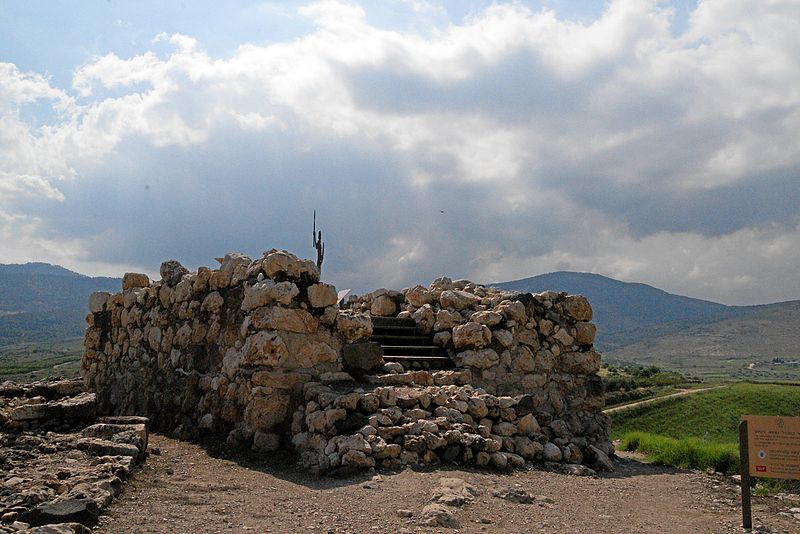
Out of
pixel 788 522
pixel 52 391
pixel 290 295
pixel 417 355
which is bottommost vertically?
pixel 788 522

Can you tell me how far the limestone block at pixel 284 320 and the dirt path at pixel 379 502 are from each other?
1.65 m

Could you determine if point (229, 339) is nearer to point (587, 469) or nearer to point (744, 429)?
point (587, 469)

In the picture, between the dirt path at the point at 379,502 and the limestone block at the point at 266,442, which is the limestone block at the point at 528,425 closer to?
the dirt path at the point at 379,502

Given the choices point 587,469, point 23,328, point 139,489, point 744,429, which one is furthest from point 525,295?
point 23,328

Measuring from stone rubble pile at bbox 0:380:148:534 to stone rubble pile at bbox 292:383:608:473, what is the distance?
2.01 m

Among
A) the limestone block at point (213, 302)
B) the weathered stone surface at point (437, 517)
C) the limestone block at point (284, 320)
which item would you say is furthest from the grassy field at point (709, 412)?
the weathered stone surface at point (437, 517)

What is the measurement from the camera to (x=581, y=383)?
Answer: 1029 centimetres

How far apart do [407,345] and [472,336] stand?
1212 millimetres

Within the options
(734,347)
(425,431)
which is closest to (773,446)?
(425,431)

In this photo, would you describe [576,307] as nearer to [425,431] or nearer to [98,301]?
[425,431]

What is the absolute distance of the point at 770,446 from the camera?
629cm

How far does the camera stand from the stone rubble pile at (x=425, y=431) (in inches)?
289

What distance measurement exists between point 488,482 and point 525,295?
4161mm

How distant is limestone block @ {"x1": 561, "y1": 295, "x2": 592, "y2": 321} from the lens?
10.7 metres
